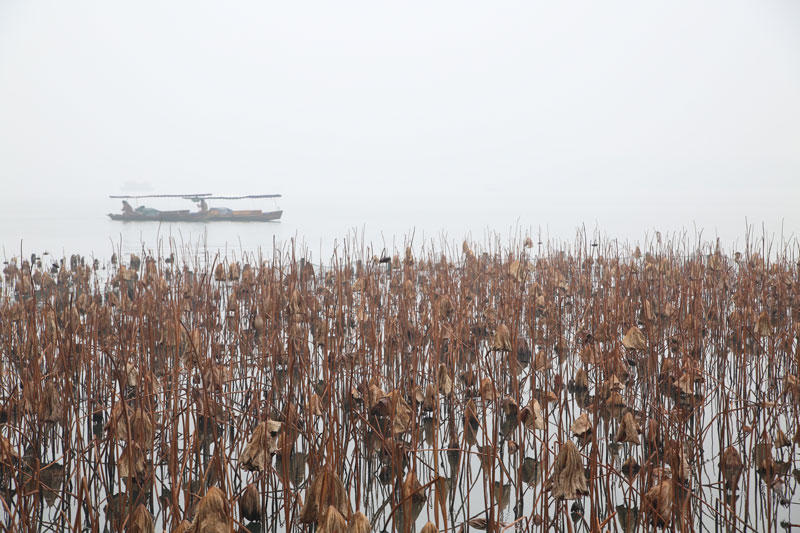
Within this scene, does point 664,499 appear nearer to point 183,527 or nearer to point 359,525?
point 359,525

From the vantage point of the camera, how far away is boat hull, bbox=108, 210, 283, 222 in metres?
24.0

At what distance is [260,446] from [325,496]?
1.01 ft

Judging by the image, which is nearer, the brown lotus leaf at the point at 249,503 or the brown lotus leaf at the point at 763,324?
the brown lotus leaf at the point at 249,503

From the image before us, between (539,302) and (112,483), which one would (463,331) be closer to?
(539,302)

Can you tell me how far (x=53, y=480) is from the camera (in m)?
2.24

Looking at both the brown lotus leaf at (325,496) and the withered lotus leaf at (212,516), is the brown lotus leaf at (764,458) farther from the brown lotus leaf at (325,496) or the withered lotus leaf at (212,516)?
the withered lotus leaf at (212,516)

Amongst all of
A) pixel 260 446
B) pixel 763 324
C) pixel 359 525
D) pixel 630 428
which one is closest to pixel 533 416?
pixel 630 428

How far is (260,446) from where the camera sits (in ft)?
5.04

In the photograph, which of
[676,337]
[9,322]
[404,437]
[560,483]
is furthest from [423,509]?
Answer: [9,322]

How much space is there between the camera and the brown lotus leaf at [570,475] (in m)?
1.45

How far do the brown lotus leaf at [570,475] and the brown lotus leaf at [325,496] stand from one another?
0.50 meters

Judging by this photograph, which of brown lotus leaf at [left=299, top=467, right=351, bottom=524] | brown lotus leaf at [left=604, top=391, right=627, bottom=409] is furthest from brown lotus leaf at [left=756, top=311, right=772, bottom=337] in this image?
brown lotus leaf at [left=299, top=467, right=351, bottom=524]

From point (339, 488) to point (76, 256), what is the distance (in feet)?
26.5

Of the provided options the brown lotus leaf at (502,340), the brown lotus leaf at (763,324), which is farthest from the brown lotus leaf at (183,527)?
the brown lotus leaf at (763,324)
